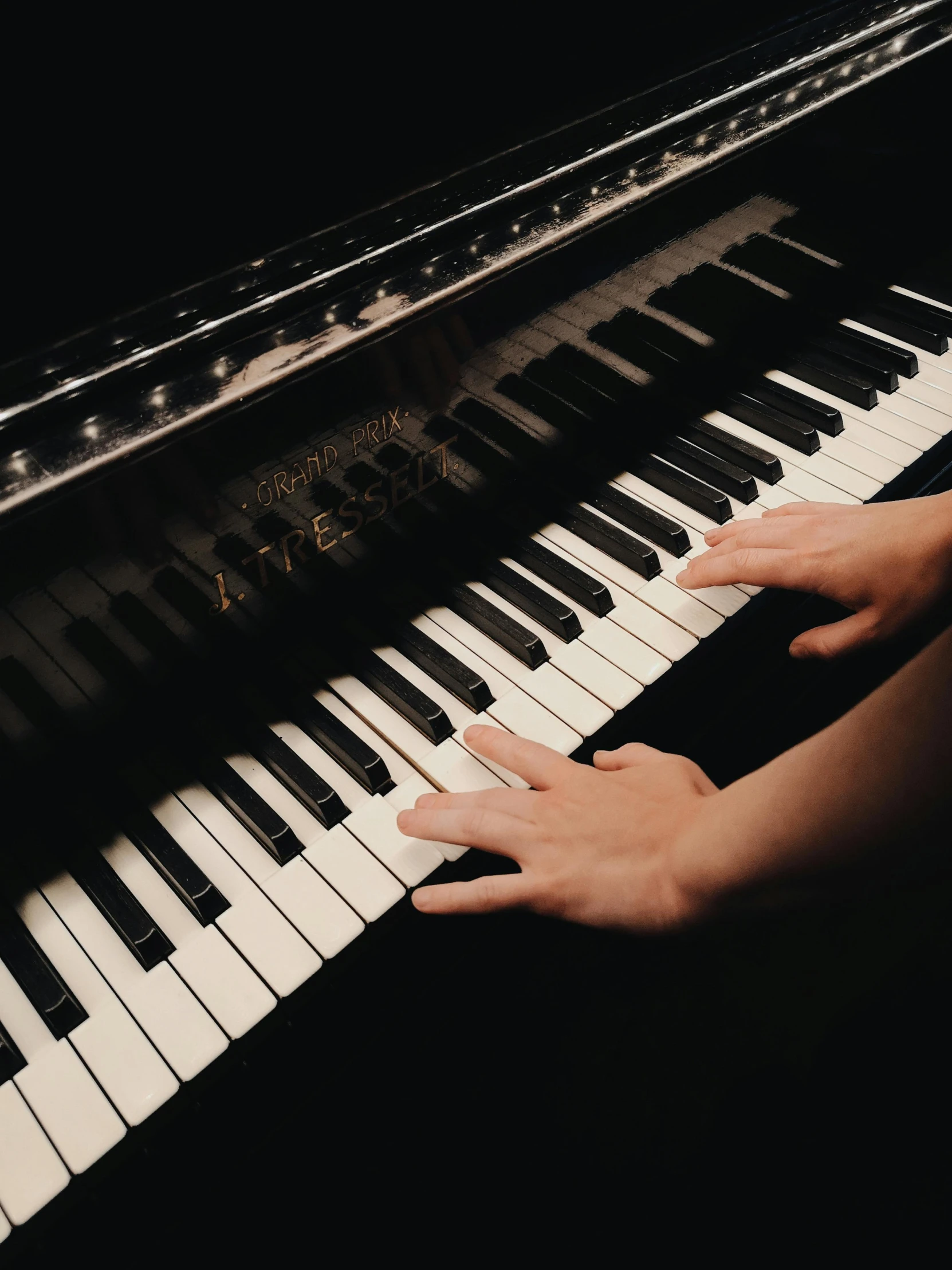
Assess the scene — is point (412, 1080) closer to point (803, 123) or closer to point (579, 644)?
point (579, 644)

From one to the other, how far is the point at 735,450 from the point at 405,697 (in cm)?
83

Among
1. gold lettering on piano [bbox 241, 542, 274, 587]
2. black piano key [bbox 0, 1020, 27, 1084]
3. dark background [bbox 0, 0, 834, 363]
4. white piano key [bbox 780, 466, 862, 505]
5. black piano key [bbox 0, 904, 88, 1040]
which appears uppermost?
dark background [bbox 0, 0, 834, 363]

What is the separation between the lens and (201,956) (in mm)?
979

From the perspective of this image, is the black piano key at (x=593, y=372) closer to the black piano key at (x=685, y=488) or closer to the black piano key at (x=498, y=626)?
the black piano key at (x=685, y=488)

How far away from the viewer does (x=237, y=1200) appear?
1.49 metres

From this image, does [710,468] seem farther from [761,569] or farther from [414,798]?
A: [414,798]

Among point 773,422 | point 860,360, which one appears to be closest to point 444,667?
point 773,422

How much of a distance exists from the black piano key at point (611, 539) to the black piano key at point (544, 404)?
138 mm

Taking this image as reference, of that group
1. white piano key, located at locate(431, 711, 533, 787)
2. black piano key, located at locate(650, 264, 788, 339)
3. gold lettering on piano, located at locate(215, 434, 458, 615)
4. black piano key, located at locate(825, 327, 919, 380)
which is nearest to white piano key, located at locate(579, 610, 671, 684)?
white piano key, located at locate(431, 711, 533, 787)

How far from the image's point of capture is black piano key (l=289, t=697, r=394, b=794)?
1.13m

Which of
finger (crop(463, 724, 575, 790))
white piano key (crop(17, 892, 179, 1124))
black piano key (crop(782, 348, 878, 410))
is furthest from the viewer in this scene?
black piano key (crop(782, 348, 878, 410))

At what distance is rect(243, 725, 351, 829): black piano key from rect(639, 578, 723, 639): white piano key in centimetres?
59

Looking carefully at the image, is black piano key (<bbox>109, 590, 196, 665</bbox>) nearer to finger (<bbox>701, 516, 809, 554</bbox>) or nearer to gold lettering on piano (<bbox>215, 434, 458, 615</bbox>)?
gold lettering on piano (<bbox>215, 434, 458, 615</bbox>)

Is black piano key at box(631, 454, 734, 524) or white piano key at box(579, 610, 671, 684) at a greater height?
black piano key at box(631, 454, 734, 524)
